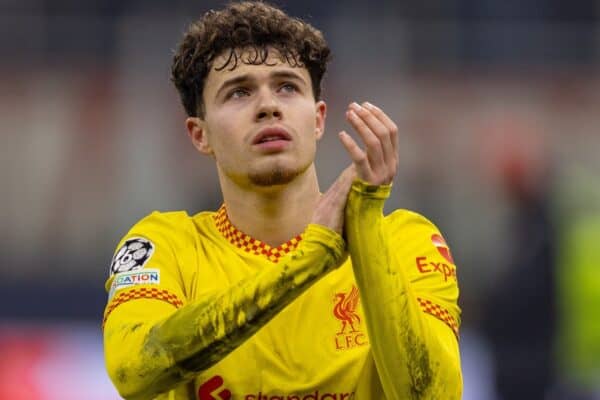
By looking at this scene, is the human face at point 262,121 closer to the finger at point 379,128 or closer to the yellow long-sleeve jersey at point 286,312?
the yellow long-sleeve jersey at point 286,312

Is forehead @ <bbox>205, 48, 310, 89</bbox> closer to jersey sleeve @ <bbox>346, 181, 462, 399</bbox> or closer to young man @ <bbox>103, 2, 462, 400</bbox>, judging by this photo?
young man @ <bbox>103, 2, 462, 400</bbox>

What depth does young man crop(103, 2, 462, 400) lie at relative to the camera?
4.43 metres

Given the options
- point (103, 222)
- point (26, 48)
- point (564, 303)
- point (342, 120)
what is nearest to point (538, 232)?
point (564, 303)

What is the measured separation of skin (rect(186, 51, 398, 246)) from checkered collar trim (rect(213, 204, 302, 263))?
2 cm

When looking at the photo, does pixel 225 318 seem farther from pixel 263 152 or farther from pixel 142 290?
pixel 263 152

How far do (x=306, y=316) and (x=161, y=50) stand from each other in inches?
335

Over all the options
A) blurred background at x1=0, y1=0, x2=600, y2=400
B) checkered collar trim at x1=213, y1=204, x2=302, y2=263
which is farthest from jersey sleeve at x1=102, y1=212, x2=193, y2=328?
blurred background at x1=0, y1=0, x2=600, y2=400

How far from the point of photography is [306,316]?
4941mm

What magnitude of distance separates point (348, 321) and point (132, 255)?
2.44ft

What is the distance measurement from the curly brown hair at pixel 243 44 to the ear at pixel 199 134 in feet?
0.10

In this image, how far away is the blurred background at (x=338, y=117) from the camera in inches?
493

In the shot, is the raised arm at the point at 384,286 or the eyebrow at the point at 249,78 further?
the eyebrow at the point at 249,78

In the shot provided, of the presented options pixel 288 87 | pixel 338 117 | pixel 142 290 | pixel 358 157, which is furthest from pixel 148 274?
pixel 338 117

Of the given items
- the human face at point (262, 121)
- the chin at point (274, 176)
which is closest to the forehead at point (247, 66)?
the human face at point (262, 121)
